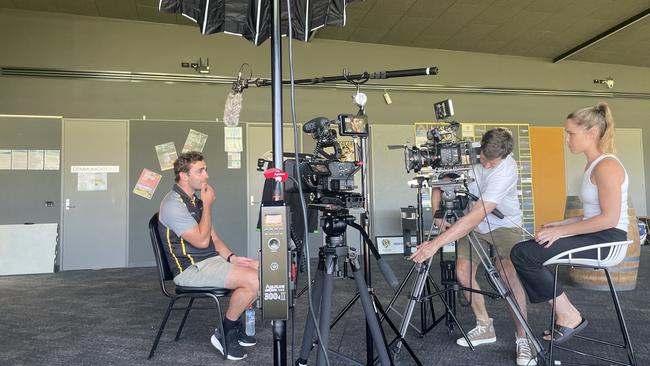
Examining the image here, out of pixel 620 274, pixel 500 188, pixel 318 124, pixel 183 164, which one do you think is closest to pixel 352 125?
pixel 318 124

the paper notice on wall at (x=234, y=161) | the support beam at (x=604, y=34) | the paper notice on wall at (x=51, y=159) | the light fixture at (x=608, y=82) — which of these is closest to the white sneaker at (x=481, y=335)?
the paper notice on wall at (x=234, y=161)

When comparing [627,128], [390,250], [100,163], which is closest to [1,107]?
[100,163]

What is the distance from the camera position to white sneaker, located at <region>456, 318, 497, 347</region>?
7.65ft

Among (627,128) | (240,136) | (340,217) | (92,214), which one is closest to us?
(340,217)

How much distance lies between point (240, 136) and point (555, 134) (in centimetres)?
515

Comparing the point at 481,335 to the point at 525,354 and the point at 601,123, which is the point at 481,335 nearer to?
the point at 525,354

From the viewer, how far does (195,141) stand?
5902 millimetres

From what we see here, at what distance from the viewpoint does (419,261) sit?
6.46 feet

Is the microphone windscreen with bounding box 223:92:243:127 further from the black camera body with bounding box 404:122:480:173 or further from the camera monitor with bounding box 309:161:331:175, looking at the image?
the black camera body with bounding box 404:122:480:173

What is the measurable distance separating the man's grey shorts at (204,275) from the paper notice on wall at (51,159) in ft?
13.6

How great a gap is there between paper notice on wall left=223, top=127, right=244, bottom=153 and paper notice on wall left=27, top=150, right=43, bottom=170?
2280 millimetres

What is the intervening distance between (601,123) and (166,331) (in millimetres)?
2646

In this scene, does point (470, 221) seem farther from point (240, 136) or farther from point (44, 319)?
point (240, 136)

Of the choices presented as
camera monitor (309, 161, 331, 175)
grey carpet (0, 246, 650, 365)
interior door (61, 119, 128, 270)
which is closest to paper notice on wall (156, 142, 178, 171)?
interior door (61, 119, 128, 270)
